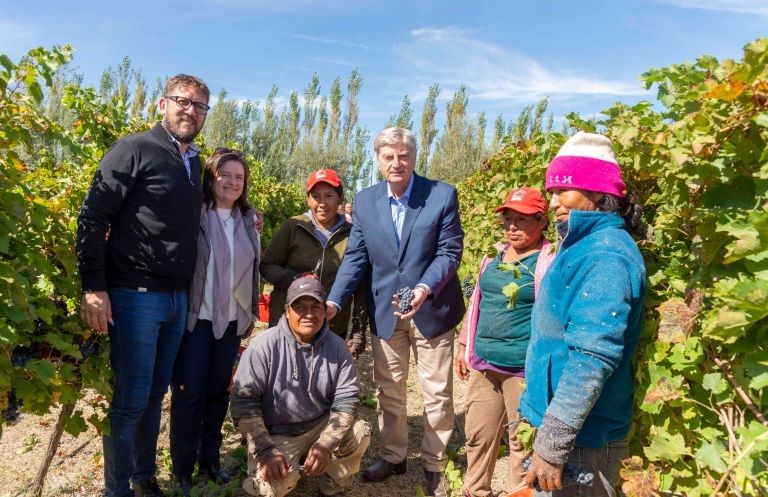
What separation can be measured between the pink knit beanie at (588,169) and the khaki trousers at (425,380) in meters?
1.70

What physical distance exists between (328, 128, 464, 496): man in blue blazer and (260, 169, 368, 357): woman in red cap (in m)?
0.34

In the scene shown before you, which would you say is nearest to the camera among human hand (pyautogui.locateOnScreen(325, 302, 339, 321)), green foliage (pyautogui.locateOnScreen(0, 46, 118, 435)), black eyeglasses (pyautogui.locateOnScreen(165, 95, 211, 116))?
green foliage (pyautogui.locateOnScreen(0, 46, 118, 435))

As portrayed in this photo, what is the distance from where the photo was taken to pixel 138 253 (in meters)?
2.74

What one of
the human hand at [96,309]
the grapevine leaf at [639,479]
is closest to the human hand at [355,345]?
the human hand at [96,309]

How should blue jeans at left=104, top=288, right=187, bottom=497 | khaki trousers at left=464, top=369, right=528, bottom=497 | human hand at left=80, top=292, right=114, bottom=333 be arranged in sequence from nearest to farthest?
1. human hand at left=80, top=292, right=114, bottom=333
2. blue jeans at left=104, top=288, right=187, bottom=497
3. khaki trousers at left=464, top=369, right=528, bottom=497

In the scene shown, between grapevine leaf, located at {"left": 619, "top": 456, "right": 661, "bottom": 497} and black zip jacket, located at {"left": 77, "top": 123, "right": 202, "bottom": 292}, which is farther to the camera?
black zip jacket, located at {"left": 77, "top": 123, "right": 202, "bottom": 292}

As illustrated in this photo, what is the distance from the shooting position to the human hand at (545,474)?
70.6 inches

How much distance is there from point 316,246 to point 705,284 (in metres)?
2.60

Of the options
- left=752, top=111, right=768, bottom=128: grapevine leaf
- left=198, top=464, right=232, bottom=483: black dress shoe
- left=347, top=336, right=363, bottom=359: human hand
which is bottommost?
left=198, top=464, right=232, bottom=483: black dress shoe

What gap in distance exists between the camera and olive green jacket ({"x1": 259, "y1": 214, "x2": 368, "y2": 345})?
3879mm

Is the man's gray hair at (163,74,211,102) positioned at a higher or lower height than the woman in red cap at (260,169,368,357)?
higher

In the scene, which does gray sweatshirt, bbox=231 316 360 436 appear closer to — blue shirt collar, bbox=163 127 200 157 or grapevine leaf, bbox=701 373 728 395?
blue shirt collar, bbox=163 127 200 157

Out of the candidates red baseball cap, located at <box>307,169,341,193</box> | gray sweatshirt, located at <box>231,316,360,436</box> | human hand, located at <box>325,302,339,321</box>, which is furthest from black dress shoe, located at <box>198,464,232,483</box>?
red baseball cap, located at <box>307,169,341,193</box>

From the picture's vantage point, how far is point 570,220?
6.04 ft
